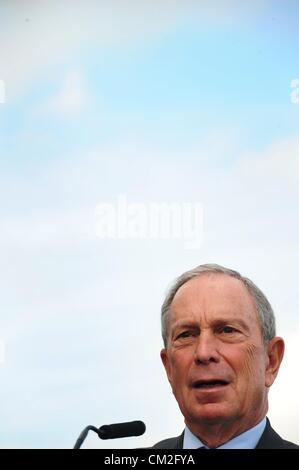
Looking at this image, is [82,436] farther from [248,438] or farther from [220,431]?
[248,438]

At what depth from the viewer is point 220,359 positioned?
307cm

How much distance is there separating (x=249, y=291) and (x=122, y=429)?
70cm

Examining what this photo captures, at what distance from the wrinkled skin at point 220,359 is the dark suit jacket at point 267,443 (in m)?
0.06

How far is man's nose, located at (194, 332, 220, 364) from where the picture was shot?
10.1 ft

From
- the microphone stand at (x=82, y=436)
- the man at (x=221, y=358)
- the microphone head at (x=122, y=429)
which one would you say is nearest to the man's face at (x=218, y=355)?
the man at (x=221, y=358)

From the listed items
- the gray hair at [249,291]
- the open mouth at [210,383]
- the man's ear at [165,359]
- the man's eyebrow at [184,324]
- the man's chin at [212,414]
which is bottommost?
the man's chin at [212,414]

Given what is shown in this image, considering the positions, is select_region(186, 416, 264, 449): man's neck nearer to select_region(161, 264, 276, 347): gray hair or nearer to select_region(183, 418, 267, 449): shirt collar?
select_region(183, 418, 267, 449): shirt collar

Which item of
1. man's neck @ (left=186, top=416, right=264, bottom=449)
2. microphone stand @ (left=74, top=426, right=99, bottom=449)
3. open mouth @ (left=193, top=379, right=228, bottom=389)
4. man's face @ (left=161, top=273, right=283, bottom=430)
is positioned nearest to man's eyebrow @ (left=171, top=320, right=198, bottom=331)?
man's face @ (left=161, top=273, right=283, bottom=430)

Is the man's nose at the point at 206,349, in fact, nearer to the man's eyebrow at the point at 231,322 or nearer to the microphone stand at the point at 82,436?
the man's eyebrow at the point at 231,322

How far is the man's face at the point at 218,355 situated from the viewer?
10.1ft

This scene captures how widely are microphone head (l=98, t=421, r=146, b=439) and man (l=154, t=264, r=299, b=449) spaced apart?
10cm

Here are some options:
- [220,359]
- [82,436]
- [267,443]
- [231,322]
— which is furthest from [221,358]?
[82,436]
